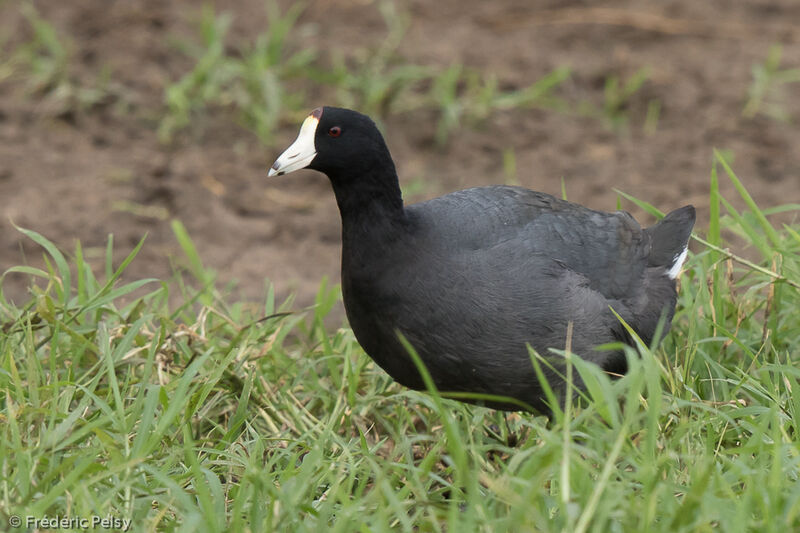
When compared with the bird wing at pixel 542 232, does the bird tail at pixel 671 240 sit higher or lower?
lower

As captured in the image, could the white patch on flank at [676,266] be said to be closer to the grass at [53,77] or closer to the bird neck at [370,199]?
the bird neck at [370,199]

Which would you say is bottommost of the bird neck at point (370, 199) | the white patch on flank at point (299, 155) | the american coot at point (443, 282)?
the american coot at point (443, 282)

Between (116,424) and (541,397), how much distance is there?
1.25 metres

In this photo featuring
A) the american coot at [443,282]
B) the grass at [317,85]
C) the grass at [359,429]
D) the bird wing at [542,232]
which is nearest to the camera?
the grass at [359,429]

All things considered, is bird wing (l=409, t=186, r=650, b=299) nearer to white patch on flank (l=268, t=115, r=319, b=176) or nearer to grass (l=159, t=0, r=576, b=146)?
white patch on flank (l=268, t=115, r=319, b=176)

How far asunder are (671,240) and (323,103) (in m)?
2.78

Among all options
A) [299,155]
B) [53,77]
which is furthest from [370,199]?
[53,77]

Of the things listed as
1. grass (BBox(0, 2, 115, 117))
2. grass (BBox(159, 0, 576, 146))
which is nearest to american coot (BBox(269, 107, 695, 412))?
grass (BBox(159, 0, 576, 146))

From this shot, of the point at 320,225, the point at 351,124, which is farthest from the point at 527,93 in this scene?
the point at 351,124

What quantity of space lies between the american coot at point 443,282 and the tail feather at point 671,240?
17.7 inches

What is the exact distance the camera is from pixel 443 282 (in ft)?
9.94

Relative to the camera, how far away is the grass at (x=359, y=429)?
7.82ft

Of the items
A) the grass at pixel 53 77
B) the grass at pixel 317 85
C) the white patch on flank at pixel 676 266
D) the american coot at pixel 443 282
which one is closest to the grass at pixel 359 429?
the white patch on flank at pixel 676 266

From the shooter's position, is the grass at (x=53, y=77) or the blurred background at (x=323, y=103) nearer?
the blurred background at (x=323, y=103)
